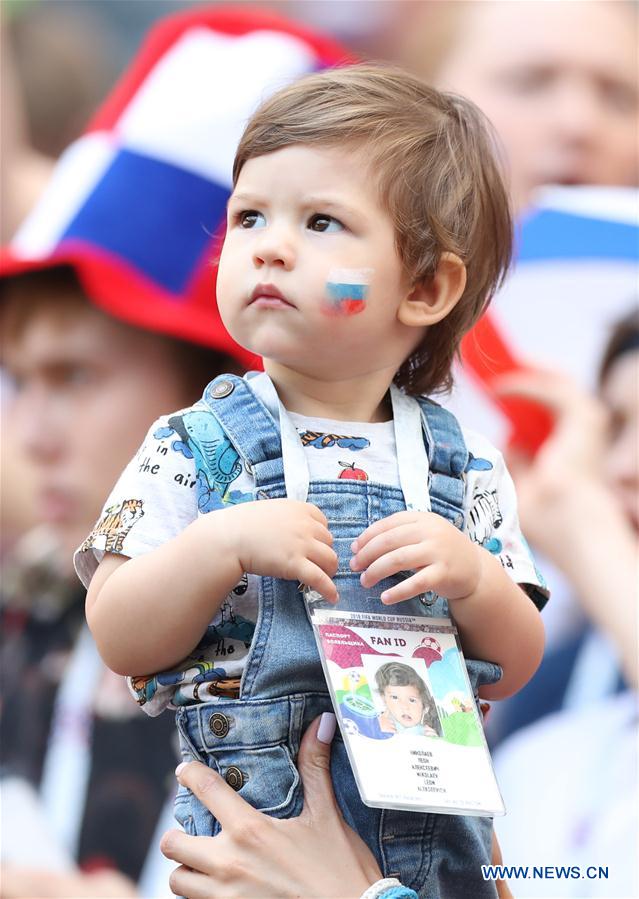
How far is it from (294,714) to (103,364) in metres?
1.47

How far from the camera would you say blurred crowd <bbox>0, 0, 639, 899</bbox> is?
218cm

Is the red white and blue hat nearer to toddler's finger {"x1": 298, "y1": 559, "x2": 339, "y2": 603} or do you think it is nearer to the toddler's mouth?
the toddler's mouth

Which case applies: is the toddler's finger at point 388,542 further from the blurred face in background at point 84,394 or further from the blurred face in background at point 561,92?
the blurred face in background at point 561,92

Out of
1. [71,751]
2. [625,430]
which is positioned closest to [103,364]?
[71,751]

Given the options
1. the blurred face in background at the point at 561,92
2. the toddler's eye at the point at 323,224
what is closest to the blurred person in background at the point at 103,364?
the blurred face in background at the point at 561,92

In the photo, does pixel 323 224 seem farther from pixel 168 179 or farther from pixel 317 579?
pixel 168 179

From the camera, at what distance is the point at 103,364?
2.40 meters

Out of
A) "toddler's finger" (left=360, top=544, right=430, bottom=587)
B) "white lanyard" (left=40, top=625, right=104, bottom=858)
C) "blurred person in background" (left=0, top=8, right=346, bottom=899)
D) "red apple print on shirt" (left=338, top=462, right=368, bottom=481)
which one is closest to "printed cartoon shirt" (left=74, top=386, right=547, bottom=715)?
"red apple print on shirt" (left=338, top=462, right=368, bottom=481)

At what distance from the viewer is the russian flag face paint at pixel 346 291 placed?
1.04 m

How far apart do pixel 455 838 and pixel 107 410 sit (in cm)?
150

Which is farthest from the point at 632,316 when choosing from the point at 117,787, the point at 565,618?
the point at 117,787

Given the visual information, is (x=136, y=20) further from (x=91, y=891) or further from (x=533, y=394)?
(x=91, y=891)

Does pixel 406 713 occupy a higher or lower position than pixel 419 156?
lower

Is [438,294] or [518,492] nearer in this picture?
[438,294]
